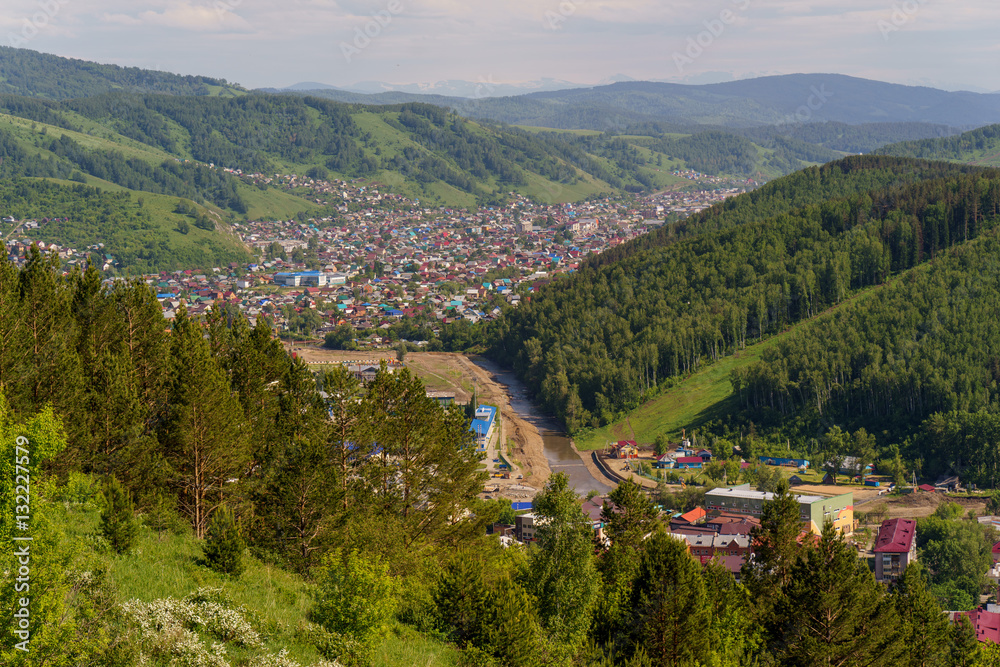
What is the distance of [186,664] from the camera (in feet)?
38.9

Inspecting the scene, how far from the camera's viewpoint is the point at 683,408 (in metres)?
74.3

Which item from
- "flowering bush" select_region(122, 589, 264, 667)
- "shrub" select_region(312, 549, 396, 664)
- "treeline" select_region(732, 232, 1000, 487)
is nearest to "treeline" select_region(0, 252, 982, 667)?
"shrub" select_region(312, 549, 396, 664)

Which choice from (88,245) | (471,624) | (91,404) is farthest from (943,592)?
(88,245)

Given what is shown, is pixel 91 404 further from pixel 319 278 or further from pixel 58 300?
pixel 319 278

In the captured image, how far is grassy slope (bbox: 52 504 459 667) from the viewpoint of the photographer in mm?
14467

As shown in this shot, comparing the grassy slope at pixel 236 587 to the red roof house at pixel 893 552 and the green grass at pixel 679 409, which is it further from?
the green grass at pixel 679 409

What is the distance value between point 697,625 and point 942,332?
5779 cm

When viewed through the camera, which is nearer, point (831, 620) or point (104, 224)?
point (831, 620)

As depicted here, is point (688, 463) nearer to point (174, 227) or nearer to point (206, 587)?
point (206, 587)

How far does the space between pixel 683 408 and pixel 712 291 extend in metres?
19.5

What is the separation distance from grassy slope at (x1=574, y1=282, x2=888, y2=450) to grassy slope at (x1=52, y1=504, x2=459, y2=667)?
54007mm

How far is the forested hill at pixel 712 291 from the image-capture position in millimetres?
79938

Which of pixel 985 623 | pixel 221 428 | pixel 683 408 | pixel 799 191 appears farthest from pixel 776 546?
pixel 799 191

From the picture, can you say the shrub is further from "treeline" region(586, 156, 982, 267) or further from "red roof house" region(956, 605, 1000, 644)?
"treeline" region(586, 156, 982, 267)
